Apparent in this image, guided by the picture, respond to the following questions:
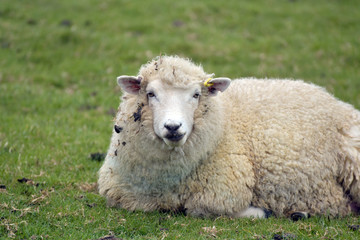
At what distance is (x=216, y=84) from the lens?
583cm

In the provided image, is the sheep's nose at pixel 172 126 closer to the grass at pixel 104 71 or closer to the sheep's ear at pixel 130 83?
the sheep's ear at pixel 130 83

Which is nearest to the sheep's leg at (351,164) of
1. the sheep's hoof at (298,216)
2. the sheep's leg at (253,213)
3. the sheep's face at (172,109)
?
the sheep's hoof at (298,216)

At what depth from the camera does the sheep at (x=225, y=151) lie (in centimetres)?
→ 560

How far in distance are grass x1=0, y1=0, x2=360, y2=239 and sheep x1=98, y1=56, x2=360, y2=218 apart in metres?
0.28

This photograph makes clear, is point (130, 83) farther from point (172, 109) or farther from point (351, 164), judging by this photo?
point (351, 164)

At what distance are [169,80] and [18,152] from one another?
137 inches

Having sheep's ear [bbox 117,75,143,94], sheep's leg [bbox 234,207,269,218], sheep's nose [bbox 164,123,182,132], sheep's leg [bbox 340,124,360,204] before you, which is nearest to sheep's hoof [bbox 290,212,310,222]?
sheep's leg [bbox 234,207,269,218]

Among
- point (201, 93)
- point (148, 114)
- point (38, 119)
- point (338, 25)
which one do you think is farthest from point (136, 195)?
point (338, 25)

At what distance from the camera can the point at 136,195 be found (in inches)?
230

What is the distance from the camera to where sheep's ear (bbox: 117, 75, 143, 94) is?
5.62m

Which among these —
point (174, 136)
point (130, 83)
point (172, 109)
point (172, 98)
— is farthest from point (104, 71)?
point (174, 136)

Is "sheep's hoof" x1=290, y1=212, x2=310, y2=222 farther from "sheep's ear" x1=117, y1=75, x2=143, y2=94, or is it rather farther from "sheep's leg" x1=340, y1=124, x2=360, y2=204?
"sheep's ear" x1=117, y1=75, x2=143, y2=94

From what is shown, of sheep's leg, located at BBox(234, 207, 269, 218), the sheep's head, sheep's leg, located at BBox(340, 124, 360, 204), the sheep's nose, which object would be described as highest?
the sheep's head

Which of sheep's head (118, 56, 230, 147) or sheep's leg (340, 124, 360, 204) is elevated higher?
sheep's head (118, 56, 230, 147)
